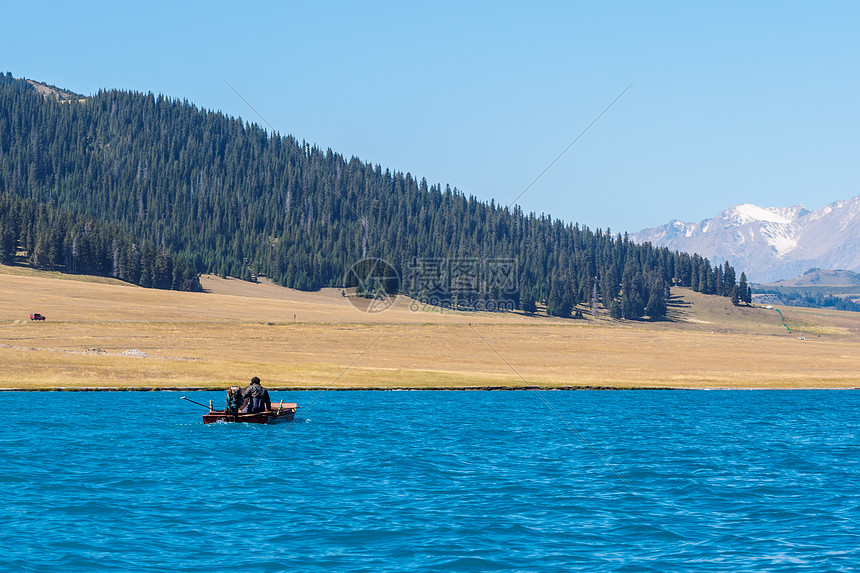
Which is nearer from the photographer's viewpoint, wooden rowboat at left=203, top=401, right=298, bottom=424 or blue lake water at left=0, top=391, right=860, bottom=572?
blue lake water at left=0, top=391, right=860, bottom=572

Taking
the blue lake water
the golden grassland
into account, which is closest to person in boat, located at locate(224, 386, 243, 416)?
the blue lake water

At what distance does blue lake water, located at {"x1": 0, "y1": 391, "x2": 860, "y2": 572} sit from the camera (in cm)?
2023

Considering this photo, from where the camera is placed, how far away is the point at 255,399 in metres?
44.0

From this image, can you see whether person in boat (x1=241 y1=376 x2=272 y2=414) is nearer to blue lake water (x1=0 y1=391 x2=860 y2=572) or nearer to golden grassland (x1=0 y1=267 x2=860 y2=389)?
blue lake water (x1=0 y1=391 x2=860 y2=572)

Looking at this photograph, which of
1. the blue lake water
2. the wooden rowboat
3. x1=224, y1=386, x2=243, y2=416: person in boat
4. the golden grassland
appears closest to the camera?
the blue lake water

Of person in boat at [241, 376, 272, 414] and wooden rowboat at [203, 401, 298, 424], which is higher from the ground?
person in boat at [241, 376, 272, 414]

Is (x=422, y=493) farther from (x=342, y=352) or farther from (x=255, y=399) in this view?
(x=342, y=352)

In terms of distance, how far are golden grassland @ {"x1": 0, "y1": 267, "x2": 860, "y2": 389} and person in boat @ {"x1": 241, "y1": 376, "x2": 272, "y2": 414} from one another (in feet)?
70.2

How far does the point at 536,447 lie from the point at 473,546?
17944mm

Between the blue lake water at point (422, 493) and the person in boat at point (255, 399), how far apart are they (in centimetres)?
131

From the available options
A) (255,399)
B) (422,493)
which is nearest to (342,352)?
(255,399)

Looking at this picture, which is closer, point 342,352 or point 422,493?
point 422,493

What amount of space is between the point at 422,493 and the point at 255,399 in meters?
18.7

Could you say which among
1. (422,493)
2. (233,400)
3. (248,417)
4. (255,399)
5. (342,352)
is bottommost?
(248,417)
